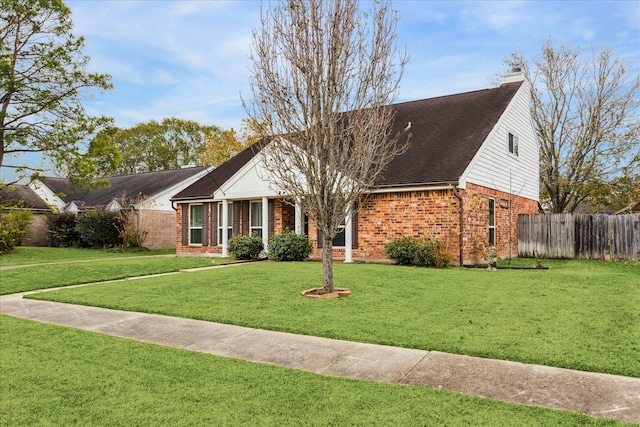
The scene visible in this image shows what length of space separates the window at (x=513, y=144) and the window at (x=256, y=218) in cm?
1015

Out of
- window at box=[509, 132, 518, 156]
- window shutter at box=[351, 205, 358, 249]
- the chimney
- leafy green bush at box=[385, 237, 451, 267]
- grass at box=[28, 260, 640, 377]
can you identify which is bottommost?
grass at box=[28, 260, 640, 377]

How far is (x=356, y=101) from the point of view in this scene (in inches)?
355

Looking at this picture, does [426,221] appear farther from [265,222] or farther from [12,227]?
[12,227]

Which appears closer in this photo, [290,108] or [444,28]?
[290,108]

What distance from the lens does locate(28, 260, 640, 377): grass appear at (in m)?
5.54

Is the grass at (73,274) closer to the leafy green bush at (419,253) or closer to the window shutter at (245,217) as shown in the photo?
the window shutter at (245,217)

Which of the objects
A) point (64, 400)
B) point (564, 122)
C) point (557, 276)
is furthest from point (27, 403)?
point (564, 122)

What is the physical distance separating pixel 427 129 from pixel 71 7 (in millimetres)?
18570

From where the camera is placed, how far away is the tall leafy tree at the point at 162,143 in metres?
53.2

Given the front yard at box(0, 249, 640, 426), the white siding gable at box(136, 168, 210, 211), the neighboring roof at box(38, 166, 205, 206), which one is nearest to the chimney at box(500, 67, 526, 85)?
the front yard at box(0, 249, 640, 426)

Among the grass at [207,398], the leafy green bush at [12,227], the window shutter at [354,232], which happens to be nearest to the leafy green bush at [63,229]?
the leafy green bush at [12,227]

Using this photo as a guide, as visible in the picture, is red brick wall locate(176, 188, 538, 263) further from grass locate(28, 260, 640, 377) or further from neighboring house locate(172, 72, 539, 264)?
grass locate(28, 260, 640, 377)

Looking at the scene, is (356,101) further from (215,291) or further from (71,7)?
(71,7)

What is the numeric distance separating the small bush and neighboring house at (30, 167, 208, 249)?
5.92 metres
